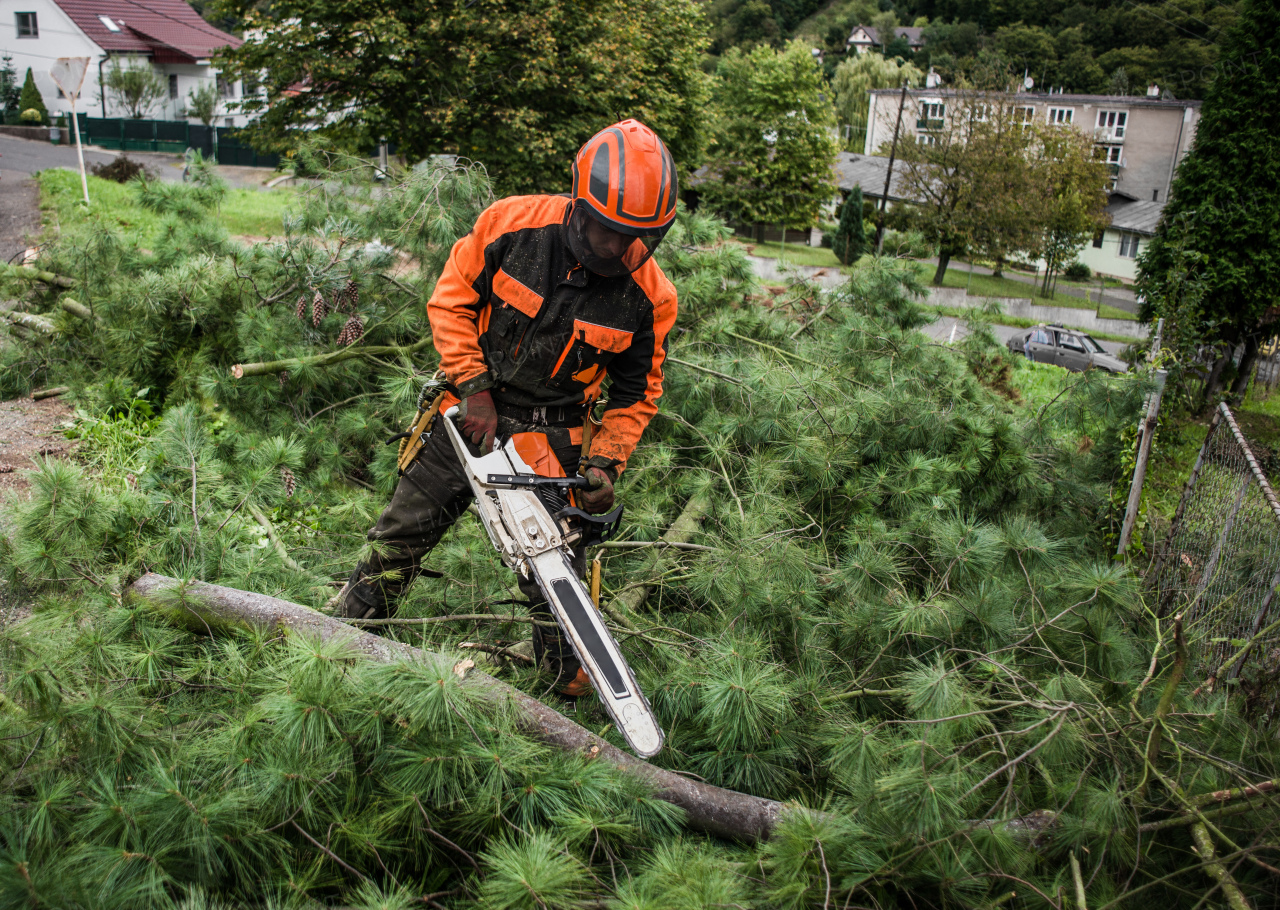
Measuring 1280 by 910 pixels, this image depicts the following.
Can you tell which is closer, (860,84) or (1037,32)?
(860,84)

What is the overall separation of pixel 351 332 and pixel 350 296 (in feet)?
0.92

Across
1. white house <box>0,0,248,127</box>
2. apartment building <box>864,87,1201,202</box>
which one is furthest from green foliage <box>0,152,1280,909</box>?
apartment building <box>864,87,1201,202</box>

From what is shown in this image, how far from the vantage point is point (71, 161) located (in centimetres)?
2056

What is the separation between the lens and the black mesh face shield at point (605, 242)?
2.46 meters

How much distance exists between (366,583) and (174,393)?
271 centimetres

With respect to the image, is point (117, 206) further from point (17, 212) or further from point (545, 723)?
point (545, 723)

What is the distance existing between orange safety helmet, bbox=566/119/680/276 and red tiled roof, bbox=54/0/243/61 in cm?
3572

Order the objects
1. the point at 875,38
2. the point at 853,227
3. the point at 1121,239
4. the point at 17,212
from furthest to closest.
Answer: the point at 875,38, the point at 1121,239, the point at 853,227, the point at 17,212

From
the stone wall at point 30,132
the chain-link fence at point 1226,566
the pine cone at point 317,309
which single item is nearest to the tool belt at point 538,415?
the chain-link fence at point 1226,566

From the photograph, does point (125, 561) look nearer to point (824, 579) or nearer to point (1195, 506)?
point (824, 579)

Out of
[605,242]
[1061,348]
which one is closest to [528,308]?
[605,242]

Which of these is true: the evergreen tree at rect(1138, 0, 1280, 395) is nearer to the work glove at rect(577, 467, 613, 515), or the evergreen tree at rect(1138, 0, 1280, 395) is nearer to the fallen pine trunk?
the work glove at rect(577, 467, 613, 515)

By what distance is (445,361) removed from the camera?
2.66 m

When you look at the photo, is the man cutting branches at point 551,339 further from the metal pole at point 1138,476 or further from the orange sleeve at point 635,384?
the metal pole at point 1138,476
